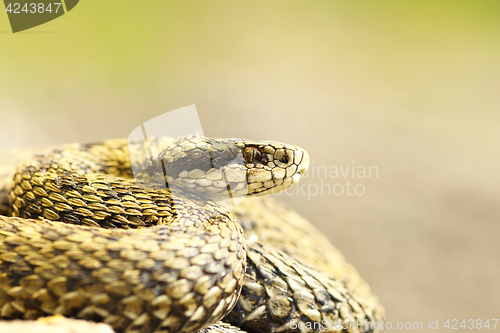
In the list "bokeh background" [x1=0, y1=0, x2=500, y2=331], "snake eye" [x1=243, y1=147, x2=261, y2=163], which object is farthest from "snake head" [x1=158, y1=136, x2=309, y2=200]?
"bokeh background" [x1=0, y1=0, x2=500, y2=331]

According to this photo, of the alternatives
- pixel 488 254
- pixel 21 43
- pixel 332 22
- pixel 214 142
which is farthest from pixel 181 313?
pixel 332 22

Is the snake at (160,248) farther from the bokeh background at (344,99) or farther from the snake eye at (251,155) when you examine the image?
the bokeh background at (344,99)

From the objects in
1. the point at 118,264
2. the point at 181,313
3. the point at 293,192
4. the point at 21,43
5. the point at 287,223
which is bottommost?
the point at 293,192

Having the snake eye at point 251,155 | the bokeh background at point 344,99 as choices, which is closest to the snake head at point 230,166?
the snake eye at point 251,155

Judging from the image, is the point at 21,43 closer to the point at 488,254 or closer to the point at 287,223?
the point at 287,223

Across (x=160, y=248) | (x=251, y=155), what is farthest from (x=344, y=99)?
(x=160, y=248)

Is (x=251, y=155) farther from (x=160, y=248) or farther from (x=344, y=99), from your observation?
(x=344, y=99)

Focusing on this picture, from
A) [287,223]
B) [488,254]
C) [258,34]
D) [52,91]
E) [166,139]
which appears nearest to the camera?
[166,139]
